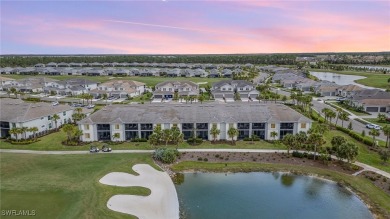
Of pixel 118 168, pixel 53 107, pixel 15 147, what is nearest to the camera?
pixel 118 168

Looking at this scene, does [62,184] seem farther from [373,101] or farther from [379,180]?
[373,101]

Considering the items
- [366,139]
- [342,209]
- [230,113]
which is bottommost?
[342,209]

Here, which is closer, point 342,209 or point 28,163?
point 342,209

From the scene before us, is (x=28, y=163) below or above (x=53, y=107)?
below

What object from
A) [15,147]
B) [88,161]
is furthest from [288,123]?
[15,147]

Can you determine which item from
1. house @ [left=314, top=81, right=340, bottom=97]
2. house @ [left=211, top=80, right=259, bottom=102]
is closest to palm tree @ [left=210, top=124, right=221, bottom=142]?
house @ [left=211, top=80, right=259, bottom=102]

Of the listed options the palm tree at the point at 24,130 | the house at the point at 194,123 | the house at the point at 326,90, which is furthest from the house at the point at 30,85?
the house at the point at 326,90

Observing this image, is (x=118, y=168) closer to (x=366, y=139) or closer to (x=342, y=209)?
(x=342, y=209)
